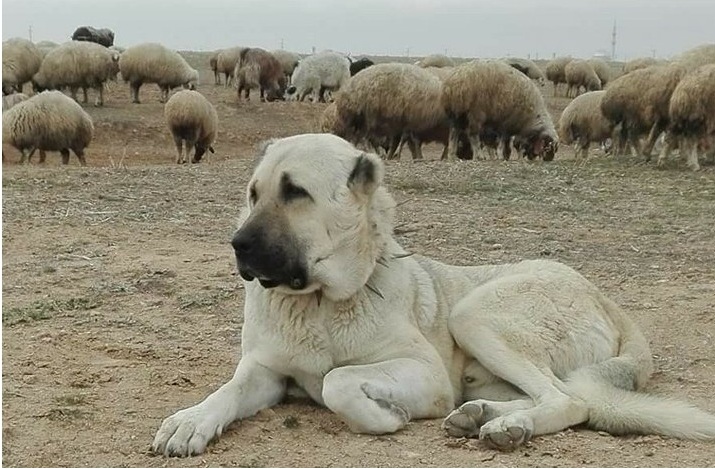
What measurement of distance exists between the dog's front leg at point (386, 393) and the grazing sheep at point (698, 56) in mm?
12865

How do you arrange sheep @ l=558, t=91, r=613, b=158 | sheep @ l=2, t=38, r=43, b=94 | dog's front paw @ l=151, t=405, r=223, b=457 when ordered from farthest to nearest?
sheep @ l=2, t=38, r=43, b=94
sheep @ l=558, t=91, r=613, b=158
dog's front paw @ l=151, t=405, r=223, b=457

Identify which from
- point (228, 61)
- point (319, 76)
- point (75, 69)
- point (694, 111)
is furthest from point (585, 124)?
point (228, 61)

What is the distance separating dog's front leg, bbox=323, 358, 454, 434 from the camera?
3.64 metres

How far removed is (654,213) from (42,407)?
23.3ft

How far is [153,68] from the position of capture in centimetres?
2866

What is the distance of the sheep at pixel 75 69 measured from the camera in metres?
26.3

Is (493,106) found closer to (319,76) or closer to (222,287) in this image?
(222,287)

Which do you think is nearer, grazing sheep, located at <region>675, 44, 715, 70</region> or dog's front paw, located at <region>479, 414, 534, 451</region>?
dog's front paw, located at <region>479, 414, 534, 451</region>

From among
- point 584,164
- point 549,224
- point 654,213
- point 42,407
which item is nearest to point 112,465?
point 42,407

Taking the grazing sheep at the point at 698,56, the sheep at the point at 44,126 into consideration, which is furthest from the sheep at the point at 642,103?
the sheep at the point at 44,126

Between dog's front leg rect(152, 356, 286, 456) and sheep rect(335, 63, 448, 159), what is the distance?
12.5m

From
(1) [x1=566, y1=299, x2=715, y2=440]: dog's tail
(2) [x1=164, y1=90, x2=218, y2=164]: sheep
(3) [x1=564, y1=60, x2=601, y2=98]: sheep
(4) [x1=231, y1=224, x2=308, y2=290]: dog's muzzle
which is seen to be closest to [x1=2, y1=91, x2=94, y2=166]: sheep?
(2) [x1=164, y1=90, x2=218, y2=164]: sheep

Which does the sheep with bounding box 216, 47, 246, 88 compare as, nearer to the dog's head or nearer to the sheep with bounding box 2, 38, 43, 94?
the sheep with bounding box 2, 38, 43, 94

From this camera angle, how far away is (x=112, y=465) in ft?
11.1
